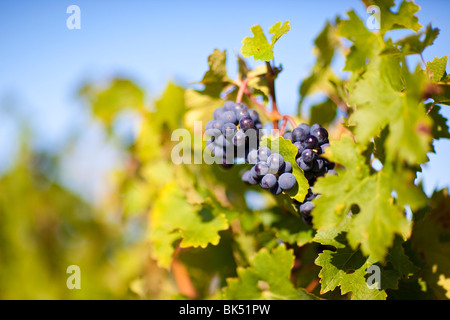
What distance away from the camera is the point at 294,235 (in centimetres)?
121

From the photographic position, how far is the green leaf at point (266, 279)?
117cm

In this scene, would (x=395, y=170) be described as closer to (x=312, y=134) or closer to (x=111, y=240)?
(x=312, y=134)

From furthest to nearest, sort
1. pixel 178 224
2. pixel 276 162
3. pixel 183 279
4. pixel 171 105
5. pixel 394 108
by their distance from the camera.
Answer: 1. pixel 171 105
2. pixel 183 279
3. pixel 178 224
4. pixel 276 162
5. pixel 394 108

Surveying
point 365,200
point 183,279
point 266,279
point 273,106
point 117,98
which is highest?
point 117,98

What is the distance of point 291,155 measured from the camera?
104 centimetres

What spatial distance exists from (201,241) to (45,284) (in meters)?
2.60

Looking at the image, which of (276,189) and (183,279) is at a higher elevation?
(276,189)

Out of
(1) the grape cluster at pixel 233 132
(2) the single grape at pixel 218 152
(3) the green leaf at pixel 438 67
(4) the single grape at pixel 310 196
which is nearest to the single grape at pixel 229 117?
(1) the grape cluster at pixel 233 132

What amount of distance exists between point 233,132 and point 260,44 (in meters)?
0.29

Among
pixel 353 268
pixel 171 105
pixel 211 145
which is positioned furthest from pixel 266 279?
pixel 171 105

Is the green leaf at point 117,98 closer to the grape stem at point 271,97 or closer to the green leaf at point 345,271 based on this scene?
the grape stem at point 271,97

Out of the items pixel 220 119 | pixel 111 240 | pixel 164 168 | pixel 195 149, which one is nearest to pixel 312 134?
pixel 220 119

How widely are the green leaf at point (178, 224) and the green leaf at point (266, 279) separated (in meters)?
0.16

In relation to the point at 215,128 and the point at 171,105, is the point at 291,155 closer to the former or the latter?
the point at 215,128
